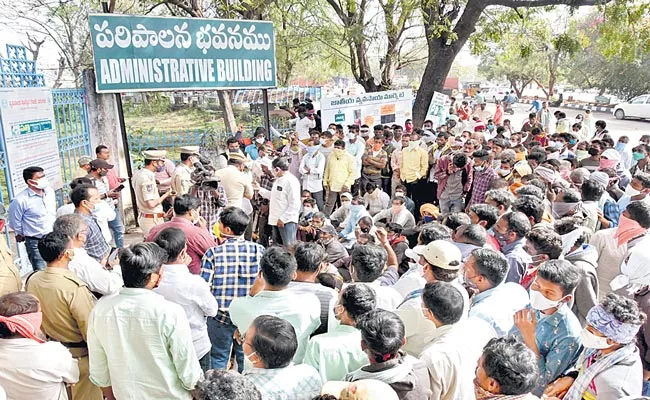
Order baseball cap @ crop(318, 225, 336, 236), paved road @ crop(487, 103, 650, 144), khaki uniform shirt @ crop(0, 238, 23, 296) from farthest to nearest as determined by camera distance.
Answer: paved road @ crop(487, 103, 650, 144) < baseball cap @ crop(318, 225, 336, 236) < khaki uniform shirt @ crop(0, 238, 23, 296)

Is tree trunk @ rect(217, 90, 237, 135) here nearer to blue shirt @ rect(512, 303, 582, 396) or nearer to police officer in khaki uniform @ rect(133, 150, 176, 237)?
police officer in khaki uniform @ rect(133, 150, 176, 237)

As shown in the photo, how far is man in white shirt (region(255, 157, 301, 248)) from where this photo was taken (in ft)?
20.3

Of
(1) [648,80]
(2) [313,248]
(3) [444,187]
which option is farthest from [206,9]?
(1) [648,80]

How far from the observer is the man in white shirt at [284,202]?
6176 millimetres

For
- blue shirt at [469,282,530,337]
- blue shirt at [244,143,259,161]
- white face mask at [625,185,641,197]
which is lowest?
blue shirt at [469,282,530,337]

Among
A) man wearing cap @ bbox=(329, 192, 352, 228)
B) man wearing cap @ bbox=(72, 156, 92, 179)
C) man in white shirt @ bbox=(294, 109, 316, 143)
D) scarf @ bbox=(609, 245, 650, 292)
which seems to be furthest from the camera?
man in white shirt @ bbox=(294, 109, 316, 143)

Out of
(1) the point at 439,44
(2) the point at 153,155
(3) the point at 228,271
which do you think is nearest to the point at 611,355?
(3) the point at 228,271

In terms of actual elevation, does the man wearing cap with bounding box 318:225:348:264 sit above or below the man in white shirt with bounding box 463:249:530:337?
below

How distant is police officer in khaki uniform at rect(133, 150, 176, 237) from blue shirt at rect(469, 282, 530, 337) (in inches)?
160

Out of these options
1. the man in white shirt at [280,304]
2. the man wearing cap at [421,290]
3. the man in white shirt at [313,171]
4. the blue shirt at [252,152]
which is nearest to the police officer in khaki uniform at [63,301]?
the man in white shirt at [280,304]

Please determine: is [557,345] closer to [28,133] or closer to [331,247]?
[331,247]

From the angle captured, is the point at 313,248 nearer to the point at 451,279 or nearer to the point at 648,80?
the point at 451,279

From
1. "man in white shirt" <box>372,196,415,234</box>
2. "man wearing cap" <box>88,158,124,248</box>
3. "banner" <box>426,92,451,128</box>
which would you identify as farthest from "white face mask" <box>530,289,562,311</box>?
"banner" <box>426,92,451,128</box>

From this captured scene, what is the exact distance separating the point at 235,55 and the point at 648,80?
101ft
